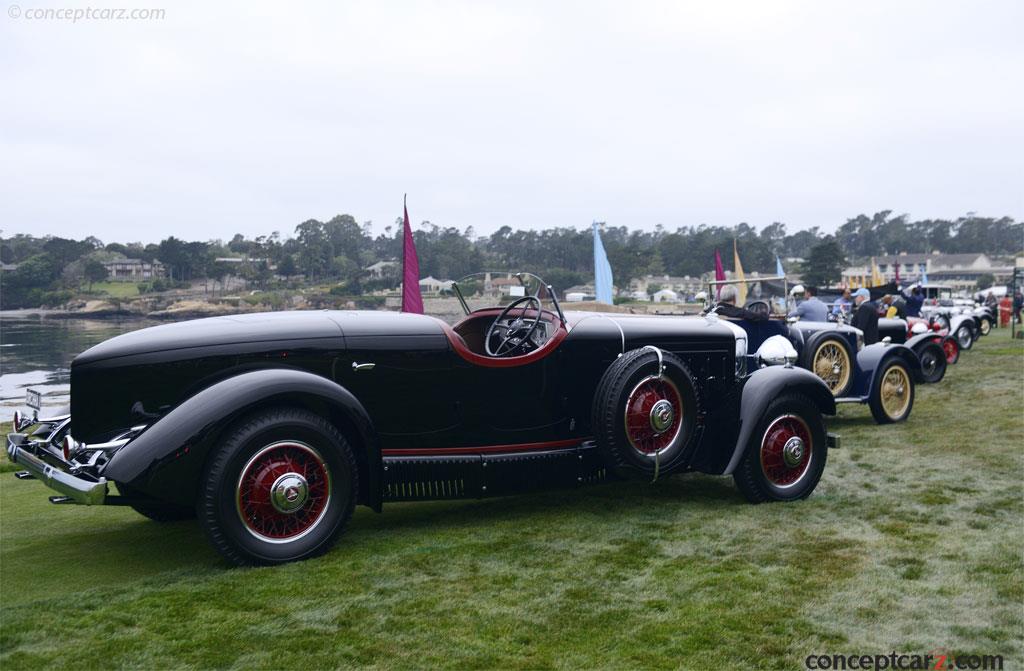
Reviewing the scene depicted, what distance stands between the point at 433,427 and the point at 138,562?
5.59 ft

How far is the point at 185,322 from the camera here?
4.77m

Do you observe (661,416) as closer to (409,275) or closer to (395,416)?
(395,416)

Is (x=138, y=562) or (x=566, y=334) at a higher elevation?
(x=566, y=334)

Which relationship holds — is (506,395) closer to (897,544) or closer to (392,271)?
(897,544)

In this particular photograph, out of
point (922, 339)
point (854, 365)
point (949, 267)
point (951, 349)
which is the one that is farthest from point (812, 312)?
point (949, 267)

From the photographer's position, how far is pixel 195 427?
4.00m

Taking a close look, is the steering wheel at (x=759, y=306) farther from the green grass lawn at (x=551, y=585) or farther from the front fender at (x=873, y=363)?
the green grass lawn at (x=551, y=585)

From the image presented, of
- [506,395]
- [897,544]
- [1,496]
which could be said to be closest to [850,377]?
[897,544]

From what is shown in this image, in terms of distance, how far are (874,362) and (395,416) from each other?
6969 mm

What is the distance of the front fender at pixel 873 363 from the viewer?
31.9ft

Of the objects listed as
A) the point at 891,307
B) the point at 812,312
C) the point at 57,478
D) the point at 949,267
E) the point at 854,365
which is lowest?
the point at 854,365

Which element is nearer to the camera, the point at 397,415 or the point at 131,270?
the point at 397,415

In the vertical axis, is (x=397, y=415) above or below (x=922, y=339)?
above

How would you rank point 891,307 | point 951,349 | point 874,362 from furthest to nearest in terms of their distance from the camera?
1. point 951,349
2. point 891,307
3. point 874,362
